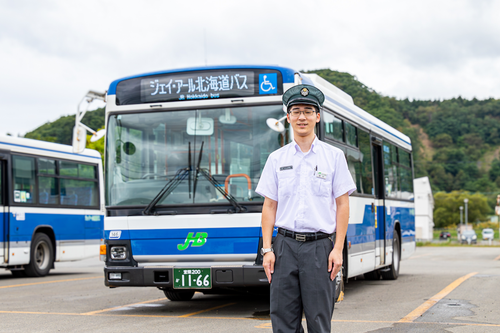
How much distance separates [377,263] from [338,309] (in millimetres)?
3183

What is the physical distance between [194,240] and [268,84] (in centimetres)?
213

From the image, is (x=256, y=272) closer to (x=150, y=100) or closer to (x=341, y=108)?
(x=150, y=100)

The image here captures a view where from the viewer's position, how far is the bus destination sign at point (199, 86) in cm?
833

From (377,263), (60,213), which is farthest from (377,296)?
(60,213)

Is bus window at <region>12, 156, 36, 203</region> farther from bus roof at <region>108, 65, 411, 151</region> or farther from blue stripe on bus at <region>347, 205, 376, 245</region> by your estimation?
blue stripe on bus at <region>347, 205, 376, 245</region>

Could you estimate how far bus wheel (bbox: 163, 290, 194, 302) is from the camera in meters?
9.87

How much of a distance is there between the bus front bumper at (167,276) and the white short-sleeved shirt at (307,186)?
12.1 feet

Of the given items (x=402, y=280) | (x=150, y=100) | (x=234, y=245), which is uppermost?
(x=150, y=100)

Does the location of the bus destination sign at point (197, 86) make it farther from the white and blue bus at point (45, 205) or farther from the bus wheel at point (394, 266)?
the white and blue bus at point (45, 205)

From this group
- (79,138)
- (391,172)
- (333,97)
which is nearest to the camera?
(79,138)

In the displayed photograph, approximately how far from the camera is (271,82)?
327 inches

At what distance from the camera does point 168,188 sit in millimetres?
8172

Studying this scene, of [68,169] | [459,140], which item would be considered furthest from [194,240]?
[459,140]

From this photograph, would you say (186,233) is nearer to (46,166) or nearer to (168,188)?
(168,188)
